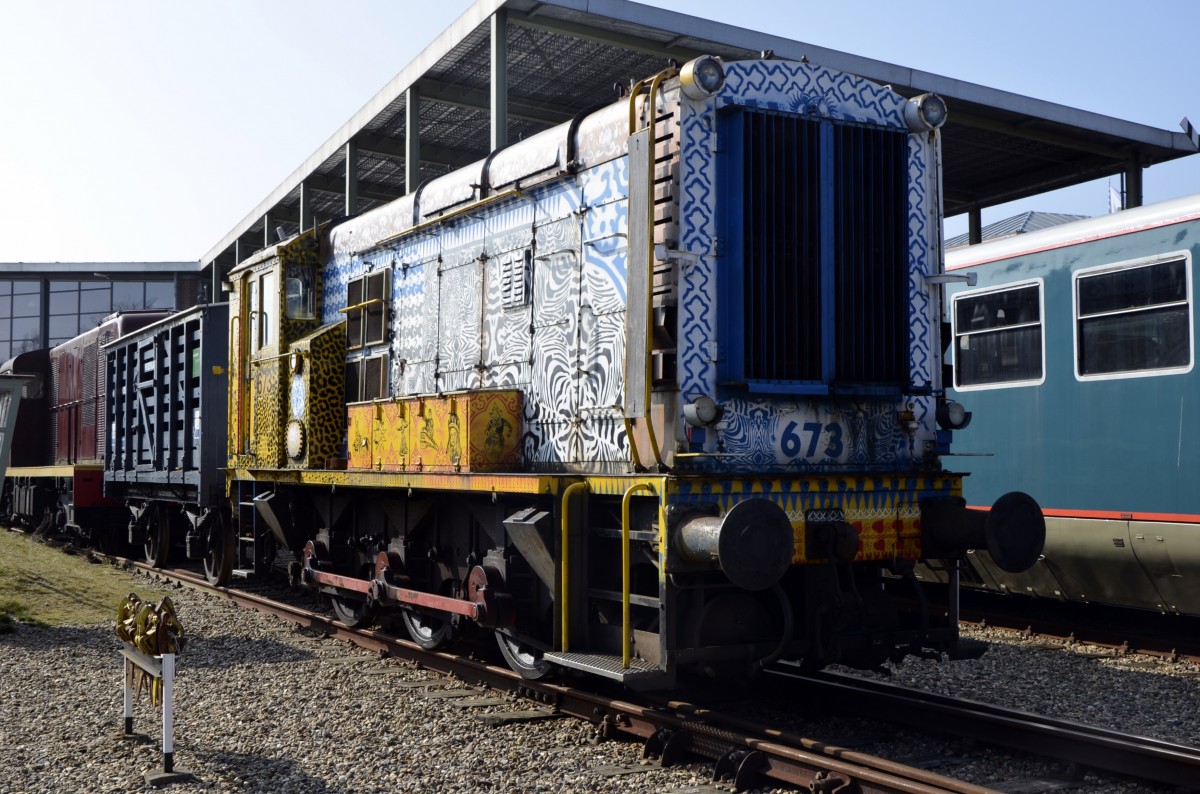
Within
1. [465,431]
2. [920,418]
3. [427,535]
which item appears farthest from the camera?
[427,535]

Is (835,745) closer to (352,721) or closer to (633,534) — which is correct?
(633,534)

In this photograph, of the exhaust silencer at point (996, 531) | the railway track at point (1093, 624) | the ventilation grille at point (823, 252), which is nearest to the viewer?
the exhaust silencer at point (996, 531)

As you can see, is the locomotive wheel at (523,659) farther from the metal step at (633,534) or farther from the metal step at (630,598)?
the metal step at (633,534)

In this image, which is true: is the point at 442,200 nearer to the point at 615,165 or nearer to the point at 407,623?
the point at 615,165

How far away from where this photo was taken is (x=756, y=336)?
21.2 feet

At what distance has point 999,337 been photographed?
34.8ft

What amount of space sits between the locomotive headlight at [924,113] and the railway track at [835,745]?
354cm

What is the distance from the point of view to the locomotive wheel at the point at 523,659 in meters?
7.23

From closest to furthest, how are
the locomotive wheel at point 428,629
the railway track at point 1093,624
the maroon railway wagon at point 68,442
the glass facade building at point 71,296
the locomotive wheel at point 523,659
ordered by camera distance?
1. the locomotive wheel at point 523,659
2. the locomotive wheel at point 428,629
3. the railway track at point 1093,624
4. the maroon railway wagon at point 68,442
5. the glass facade building at point 71,296

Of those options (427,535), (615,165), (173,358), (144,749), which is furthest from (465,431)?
(173,358)

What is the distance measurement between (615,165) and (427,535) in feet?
10.9

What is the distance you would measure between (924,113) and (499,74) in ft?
28.9

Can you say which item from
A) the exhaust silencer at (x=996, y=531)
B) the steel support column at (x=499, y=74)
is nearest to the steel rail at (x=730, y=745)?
the exhaust silencer at (x=996, y=531)

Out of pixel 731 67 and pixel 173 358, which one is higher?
pixel 731 67
